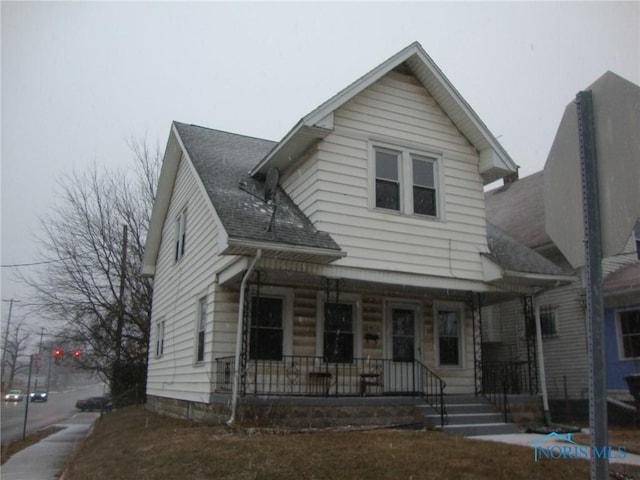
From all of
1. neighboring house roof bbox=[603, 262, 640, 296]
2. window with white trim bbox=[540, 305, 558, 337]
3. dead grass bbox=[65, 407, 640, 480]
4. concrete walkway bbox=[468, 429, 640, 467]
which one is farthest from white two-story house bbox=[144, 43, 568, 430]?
window with white trim bbox=[540, 305, 558, 337]

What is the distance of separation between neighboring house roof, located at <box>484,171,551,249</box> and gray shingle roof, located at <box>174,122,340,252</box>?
9051 mm

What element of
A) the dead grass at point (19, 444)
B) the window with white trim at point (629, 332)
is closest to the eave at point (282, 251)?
the dead grass at point (19, 444)

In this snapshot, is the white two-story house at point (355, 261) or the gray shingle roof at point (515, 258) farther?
the gray shingle roof at point (515, 258)

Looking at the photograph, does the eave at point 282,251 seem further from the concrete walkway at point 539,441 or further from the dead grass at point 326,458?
the concrete walkway at point 539,441

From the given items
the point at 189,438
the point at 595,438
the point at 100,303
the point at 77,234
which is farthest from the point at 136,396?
the point at 595,438

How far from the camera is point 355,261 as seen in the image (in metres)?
11.6

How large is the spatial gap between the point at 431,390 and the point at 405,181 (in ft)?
14.4

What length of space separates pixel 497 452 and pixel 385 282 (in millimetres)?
4440

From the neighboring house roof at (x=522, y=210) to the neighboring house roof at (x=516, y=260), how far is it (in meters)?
4.71

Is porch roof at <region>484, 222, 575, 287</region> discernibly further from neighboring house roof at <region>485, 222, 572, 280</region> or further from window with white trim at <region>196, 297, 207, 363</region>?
window with white trim at <region>196, 297, 207, 363</region>

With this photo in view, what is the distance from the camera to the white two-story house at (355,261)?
11.0 metres

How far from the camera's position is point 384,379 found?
1249 cm

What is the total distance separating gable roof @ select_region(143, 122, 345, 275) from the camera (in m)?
10.1

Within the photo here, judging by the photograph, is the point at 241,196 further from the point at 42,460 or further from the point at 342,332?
the point at 42,460
